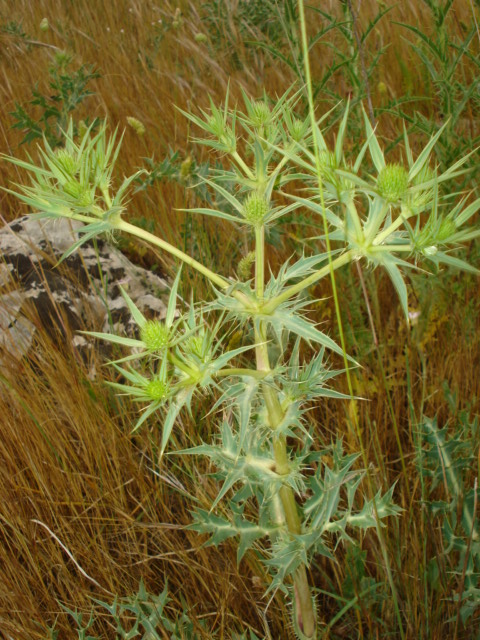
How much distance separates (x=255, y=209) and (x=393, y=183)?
20 centimetres

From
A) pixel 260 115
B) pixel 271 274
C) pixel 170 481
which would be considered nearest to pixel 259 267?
pixel 271 274

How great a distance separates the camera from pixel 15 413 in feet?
5.19

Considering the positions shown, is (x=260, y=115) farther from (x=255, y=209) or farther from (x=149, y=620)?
(x=149, y=620)

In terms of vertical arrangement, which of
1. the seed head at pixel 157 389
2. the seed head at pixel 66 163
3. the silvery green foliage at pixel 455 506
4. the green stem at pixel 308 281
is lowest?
the silvery green foliage at pixel 455 506

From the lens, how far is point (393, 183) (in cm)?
69

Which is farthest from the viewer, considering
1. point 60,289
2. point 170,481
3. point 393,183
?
point 60,289

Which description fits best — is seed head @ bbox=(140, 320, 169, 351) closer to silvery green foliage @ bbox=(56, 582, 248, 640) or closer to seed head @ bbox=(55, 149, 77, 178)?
seed head @ bbox=(55, 149, 77, 178)

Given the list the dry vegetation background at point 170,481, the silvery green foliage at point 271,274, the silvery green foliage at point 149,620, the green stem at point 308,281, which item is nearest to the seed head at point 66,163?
the silvery green foliage at point 271,274

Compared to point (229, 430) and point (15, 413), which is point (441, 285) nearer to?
point (229, 430)

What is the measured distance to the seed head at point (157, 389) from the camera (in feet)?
2.33

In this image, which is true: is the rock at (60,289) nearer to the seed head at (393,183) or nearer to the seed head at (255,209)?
the seed head at (255,209)

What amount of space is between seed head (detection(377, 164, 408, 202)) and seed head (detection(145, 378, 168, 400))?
36cm

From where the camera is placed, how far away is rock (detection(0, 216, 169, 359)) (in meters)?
1.79

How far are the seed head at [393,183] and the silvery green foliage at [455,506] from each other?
68cm
